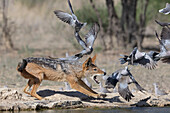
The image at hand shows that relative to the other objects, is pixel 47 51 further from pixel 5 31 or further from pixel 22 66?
pixel 22 66

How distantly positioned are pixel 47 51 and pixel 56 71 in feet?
35.4

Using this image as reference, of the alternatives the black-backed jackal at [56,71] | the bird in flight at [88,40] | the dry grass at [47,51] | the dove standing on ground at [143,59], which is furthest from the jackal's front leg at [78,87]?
the dry grass at [47,51]

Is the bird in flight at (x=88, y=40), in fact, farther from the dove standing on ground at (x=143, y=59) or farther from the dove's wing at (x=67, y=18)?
the dove standing on ground at (x=143, y=59)

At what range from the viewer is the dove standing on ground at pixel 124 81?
26.5 feet

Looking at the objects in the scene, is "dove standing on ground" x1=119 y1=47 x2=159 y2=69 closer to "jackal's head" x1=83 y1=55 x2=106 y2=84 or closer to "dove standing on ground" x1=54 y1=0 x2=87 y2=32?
"jackal's head" x1=83 y1=55 x2=106 y2=84

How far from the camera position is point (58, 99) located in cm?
846

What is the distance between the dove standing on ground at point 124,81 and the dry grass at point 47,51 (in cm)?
262

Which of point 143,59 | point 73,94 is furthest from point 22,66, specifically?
point 143,59

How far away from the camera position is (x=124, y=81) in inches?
→ 323

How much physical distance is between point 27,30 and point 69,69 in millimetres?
17557

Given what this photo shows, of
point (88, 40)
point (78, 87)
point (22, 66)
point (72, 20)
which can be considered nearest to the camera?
point (22, 66)

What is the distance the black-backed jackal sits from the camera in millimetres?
8312

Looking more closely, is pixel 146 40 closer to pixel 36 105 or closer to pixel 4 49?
pixel 4 49

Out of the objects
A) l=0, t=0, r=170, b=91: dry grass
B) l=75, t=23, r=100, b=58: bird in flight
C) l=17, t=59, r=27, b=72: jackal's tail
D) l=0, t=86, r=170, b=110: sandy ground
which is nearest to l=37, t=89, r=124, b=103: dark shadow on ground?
l=0, t=86, r=170, b=110: sandy ground
